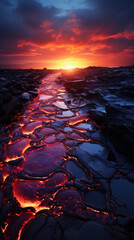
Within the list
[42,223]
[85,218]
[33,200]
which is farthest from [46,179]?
[85,218]

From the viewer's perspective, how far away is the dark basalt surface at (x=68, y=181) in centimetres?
119

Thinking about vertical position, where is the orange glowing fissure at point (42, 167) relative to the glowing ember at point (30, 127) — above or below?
below

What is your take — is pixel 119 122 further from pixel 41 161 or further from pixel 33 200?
pixel 33 200

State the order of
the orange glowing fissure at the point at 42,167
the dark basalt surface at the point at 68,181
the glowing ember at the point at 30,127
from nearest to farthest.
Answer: the dark basalt surface at the point at 68,181
the orange glowing fissure at the point at 42,167
the glowing ember at the point at 30,127

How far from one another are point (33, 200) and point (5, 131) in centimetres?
222

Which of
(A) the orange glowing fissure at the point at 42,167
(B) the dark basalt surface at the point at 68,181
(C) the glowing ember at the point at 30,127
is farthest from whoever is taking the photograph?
(C) the glowing ember at the point at 30,127

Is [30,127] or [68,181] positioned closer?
[68,181]

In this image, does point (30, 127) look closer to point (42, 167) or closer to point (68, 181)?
point (42, 167)

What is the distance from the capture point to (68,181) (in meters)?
1.70

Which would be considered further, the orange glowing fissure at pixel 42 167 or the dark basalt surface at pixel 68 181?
the orange glowing fissure at pixel 42 167

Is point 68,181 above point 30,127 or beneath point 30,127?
beneath

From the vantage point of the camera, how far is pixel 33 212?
1.33m

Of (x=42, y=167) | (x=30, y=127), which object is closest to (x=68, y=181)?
(x=42, y=167)

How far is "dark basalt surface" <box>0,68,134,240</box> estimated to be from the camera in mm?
1192
